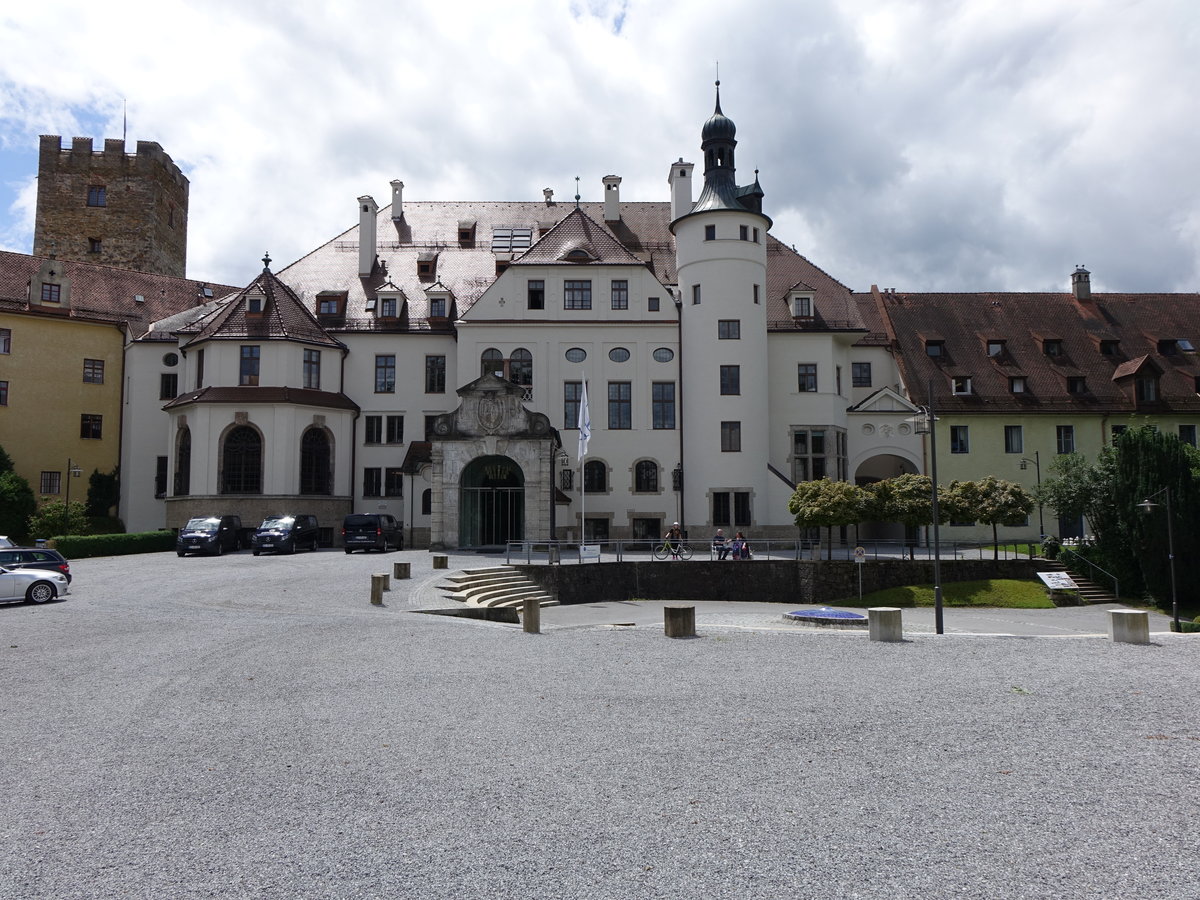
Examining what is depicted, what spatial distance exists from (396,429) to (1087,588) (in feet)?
102

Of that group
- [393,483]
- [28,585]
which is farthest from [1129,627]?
[393,483]

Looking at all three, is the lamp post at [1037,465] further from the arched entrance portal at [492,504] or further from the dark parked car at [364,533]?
the dark parked car at [364,533]

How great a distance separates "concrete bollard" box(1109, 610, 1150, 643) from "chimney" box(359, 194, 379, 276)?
39962mm

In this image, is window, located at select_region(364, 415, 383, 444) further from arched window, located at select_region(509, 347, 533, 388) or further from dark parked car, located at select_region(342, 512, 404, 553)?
dark parked car, located at select_region(342, 512, 404, 553)

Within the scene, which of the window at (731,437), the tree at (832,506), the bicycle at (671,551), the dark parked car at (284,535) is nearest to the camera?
the bicycle at (671,551)

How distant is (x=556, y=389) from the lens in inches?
1725

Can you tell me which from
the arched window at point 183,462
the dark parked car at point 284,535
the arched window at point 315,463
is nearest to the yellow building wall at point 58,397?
the arched window at point 183,462

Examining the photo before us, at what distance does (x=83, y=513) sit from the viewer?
41.0 m

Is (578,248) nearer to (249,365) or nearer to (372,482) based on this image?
(372,482)

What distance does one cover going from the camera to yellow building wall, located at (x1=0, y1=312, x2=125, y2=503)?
149 ft

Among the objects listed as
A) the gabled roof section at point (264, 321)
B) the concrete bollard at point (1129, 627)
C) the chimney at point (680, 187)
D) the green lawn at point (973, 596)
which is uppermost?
the chimney at point (680, 187)

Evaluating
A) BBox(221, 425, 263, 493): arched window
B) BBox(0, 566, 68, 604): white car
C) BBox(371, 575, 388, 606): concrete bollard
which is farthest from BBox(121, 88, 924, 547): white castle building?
BBox(0, 566, 68, 604): white car

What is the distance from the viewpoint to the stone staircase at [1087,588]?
112 ft

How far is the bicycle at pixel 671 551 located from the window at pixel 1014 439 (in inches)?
824
